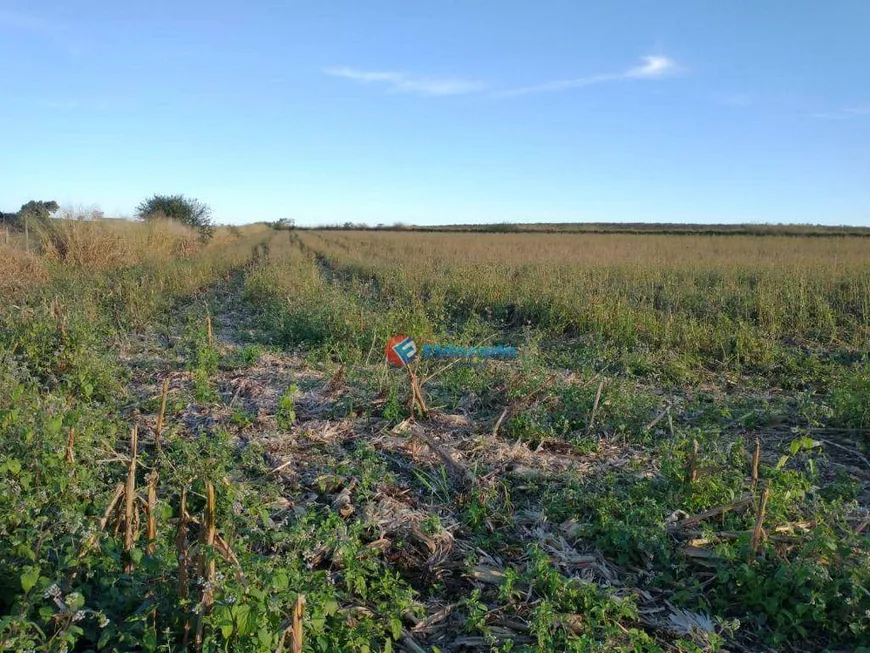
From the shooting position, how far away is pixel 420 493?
127 inches

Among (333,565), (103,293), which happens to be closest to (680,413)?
(333,565)

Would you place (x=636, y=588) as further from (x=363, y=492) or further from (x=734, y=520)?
(x=363, y=492)

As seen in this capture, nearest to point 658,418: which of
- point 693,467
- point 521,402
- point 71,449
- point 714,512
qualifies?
point 521,402

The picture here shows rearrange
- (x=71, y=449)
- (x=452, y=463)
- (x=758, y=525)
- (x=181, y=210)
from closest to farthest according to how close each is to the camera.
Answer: (x=758, y=525) → (x=71, y=449) → (x=452, y=463) → (x=181, y=210)

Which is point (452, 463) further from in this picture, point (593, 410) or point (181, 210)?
point (181, 210)

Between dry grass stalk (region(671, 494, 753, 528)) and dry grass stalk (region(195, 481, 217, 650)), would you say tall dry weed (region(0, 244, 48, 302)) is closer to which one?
dry grass stalk (region(195, 481, 217, 650))

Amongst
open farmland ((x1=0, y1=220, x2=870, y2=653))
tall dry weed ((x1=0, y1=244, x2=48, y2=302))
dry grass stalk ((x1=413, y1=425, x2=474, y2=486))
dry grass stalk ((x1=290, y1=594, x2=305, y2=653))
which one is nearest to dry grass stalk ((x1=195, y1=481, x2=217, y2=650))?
open farmland ((x1=0, y1=220, x2=870, y2=653))

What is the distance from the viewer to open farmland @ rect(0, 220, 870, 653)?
207cm

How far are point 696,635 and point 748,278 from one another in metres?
9.89

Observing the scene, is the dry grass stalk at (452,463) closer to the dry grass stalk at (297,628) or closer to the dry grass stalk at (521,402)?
the dry grass stalk at (521,402)

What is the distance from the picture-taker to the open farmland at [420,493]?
207 centimetres

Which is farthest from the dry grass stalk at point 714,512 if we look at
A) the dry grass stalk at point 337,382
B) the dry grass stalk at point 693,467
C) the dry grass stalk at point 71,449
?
the dry grass stalk at point 71,449
